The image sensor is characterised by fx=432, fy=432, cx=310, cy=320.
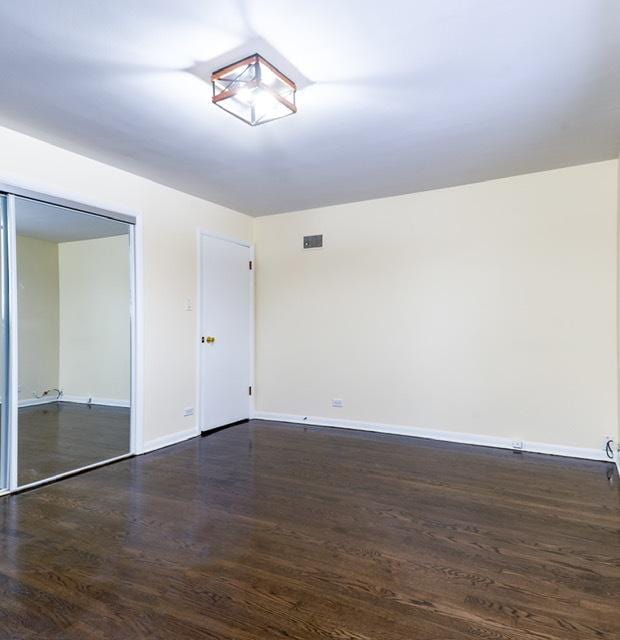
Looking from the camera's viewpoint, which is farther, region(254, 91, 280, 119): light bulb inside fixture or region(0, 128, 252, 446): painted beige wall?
region(0, 128, 252, 446): painted beige wall

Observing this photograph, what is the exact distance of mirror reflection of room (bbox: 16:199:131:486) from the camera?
3479mm

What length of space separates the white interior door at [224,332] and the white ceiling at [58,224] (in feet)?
3.38

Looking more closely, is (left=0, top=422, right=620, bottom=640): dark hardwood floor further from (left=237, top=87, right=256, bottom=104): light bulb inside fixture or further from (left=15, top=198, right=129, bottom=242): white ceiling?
(left=237, top=87, right=256, bottom=104): light bulb inside fixture

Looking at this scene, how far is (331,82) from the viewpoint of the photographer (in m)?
2.37

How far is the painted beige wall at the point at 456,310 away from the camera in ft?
12.4

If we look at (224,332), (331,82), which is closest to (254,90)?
(331,82)

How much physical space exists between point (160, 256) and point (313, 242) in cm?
178

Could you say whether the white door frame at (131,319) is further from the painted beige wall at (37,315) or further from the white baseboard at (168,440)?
the painted beige wall at (37,315)

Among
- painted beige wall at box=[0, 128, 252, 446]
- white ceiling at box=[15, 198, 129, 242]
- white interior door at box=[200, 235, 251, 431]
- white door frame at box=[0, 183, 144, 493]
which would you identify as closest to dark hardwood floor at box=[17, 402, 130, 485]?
white door frame at box=[0, 183, 144, 493]

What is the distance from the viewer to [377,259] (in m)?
4.72

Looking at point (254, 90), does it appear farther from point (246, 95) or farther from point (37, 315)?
point (37, 315)

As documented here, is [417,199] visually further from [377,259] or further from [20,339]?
[20,339]

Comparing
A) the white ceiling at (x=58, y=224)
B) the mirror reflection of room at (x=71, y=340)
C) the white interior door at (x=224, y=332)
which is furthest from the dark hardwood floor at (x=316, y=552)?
the white ceiling at (x=58, y=224)

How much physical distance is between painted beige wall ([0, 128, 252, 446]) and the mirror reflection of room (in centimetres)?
20
